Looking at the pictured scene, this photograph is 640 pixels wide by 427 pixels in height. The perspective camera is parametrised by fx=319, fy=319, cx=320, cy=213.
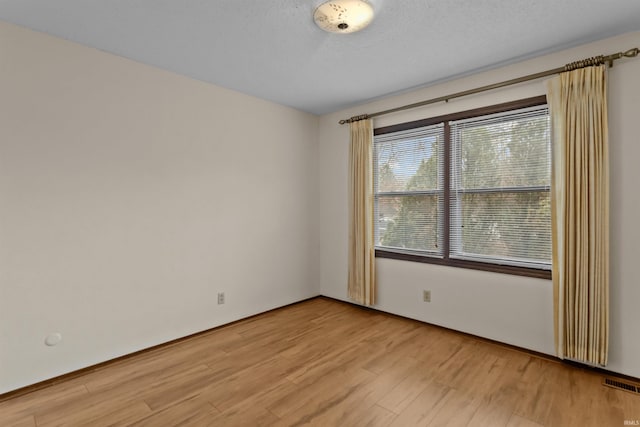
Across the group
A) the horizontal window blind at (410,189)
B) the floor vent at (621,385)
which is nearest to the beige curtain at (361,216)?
the horizontal window blind at (410,189)

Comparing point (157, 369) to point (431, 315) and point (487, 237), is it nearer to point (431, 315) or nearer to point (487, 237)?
point (431, 315)

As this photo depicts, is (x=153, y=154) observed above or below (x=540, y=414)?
above

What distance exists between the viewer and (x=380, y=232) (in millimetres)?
3961

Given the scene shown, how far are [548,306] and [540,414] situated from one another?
3.35 ft

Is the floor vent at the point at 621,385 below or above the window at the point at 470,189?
below

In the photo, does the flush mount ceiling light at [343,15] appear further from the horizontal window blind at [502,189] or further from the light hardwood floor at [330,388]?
the light hardwood floor at [330,388]

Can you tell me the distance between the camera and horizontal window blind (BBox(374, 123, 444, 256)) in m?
3.46

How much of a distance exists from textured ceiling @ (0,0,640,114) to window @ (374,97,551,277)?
1.79 ft

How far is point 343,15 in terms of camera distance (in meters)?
2.06

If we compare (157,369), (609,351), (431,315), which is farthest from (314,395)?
(609,351)

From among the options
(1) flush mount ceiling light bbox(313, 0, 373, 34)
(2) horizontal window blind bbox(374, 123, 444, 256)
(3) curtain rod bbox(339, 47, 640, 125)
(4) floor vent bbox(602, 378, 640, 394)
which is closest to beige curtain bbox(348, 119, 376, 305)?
(2) horizontal window blind bbox(374, 123, 444, 256)

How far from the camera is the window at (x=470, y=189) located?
2797 mm

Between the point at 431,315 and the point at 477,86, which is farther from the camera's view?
the point at 431,315

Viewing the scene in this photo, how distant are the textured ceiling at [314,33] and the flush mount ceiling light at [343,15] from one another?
0.21ft
